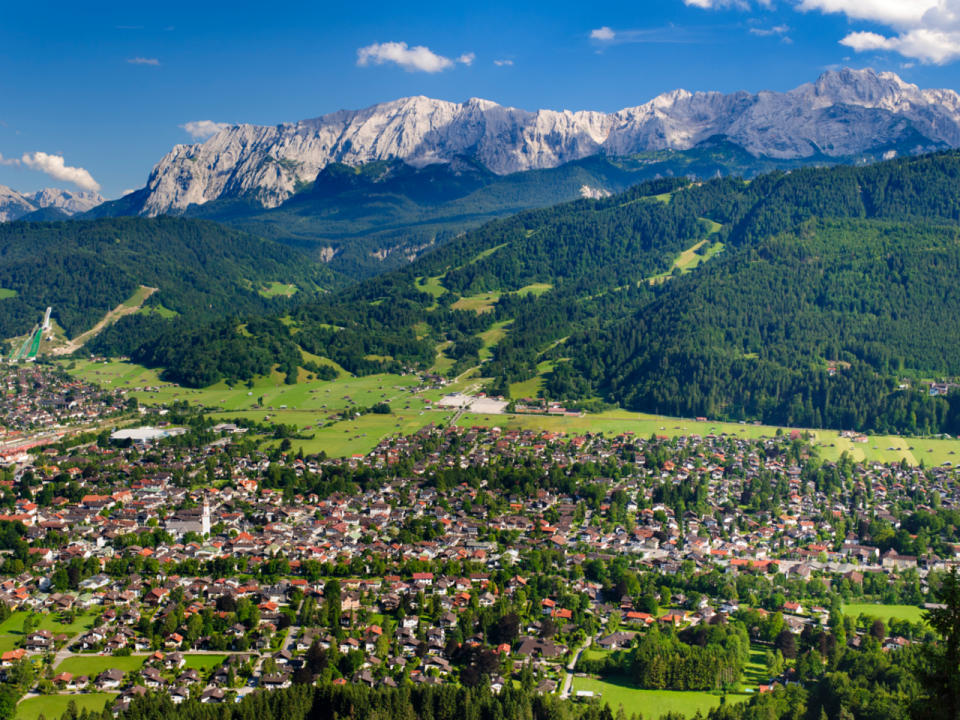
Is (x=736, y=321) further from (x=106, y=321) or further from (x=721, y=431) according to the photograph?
(x=106, y=321)

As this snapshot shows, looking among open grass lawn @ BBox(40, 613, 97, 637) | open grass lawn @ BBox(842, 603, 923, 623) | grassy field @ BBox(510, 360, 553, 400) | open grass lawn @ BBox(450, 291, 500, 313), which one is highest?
open grass lawn @ BBox(450, 291, 500, 313)

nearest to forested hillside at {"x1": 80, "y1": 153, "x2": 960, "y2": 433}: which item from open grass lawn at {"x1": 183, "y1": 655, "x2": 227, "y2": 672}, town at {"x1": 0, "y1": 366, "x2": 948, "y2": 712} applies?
town at {"x1": 0, "y1": 366, "x2": 948, "y2": 712}

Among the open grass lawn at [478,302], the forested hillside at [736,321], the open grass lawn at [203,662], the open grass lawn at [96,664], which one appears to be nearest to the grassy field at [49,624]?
the open grass lawn at [96,664]

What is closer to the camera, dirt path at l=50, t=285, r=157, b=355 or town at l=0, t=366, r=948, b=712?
town at l=0, t=366, r=948, b=712

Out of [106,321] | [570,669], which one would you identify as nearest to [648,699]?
[570,669]

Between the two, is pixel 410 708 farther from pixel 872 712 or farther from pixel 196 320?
pixel 196 320

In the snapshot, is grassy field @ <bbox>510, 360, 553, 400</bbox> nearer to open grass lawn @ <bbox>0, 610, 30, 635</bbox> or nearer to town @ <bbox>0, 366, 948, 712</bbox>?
town @ <bbox>0, 366, 948, 712</bbox>
